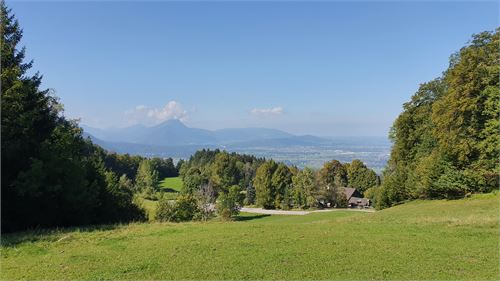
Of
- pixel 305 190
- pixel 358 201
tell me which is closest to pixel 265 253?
pixel 305 190

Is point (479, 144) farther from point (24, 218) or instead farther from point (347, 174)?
point (347, 174)

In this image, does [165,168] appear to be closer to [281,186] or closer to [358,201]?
[281,186]

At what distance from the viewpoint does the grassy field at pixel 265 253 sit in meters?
8.65

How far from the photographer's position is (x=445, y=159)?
1367 inches

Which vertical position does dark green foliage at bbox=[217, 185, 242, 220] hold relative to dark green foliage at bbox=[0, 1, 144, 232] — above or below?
below

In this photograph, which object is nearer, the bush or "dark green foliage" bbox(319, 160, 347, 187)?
the bush

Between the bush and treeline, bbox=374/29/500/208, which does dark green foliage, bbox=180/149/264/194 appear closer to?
the bush

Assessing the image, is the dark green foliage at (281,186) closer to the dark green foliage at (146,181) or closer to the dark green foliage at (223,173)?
the dark green foliage at (223,173)

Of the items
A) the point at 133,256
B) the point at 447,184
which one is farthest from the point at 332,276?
the point at 447,184

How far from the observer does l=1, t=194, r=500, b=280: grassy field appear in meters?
8.65

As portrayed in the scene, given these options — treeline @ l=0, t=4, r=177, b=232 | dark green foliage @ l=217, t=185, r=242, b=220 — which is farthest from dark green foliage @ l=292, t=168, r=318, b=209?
treeline @ l=0, t=4, r=177, b=232

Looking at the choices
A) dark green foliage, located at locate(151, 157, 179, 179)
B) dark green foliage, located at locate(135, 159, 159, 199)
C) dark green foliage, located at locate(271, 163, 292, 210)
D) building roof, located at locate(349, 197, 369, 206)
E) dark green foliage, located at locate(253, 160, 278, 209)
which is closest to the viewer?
dark green foliage, located at locate(271, 163, 292, 210)

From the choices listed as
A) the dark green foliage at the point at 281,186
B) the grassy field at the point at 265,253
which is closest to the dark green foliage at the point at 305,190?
the dark green foliage at the point at 281,186

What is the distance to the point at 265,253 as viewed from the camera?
10359 millimetres
